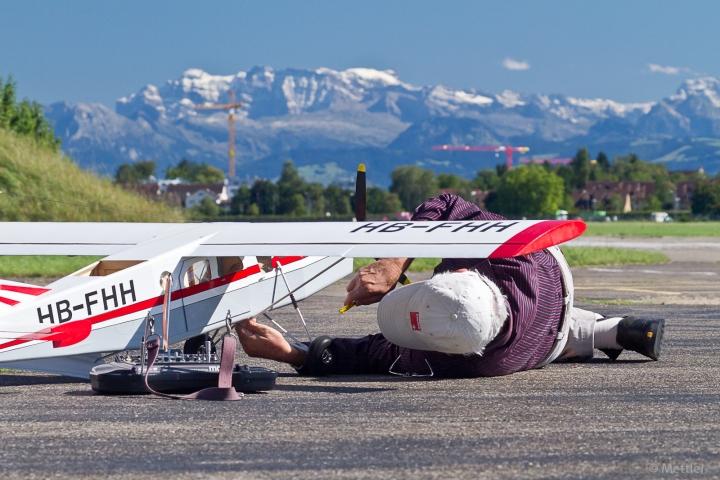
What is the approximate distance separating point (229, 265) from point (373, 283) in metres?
1.68

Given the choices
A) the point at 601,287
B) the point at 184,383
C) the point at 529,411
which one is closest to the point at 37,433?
the point at 184,383

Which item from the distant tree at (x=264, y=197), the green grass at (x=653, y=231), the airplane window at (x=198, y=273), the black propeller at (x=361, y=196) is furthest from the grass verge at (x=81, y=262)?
the distant tree at (x=264, y=197)

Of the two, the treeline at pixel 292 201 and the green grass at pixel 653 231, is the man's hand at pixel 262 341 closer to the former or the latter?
the green grass at pixel 653 231

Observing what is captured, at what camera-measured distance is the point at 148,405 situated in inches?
287

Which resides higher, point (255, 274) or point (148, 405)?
point (255, 274)

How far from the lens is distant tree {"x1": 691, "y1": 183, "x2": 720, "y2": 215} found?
180m

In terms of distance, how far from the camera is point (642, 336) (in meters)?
9.46

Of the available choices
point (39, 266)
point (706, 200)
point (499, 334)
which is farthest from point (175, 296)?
point (706, 200)

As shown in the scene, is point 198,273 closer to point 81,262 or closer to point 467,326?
point 467,326

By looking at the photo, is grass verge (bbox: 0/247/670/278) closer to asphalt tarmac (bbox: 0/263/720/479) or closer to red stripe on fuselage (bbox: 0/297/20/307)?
red stripe on fuselage (bbox: 0/297/20/307)

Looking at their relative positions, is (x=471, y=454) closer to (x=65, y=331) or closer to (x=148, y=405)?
(x=148, y=405)

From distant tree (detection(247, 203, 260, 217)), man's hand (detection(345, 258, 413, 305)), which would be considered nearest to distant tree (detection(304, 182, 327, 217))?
distant tree (detection(247, 203, 260, 217))

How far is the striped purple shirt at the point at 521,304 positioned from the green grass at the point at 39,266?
17962mm

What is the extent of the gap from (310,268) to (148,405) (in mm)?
3291
